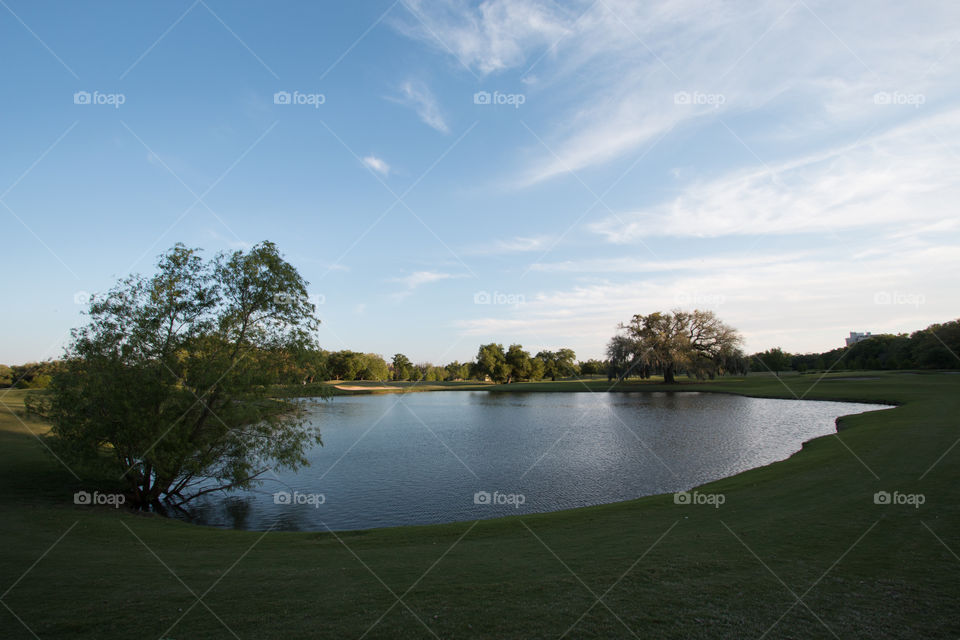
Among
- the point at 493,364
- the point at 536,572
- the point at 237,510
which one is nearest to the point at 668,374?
the point at 493,364

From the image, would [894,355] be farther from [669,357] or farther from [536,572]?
[536,572]

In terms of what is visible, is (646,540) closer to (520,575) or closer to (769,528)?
(769,528)

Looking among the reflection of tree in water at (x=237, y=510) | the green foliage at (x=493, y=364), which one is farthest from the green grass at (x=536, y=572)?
the green foliage at (x=493, y=364)

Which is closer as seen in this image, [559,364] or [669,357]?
[669,357]

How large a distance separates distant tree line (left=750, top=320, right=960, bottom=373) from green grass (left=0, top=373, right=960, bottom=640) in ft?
253

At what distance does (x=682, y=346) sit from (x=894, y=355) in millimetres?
58463

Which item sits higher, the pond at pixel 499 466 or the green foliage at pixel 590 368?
the green foliage at pixel 590 368

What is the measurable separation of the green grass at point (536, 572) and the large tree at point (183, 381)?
9.41ft

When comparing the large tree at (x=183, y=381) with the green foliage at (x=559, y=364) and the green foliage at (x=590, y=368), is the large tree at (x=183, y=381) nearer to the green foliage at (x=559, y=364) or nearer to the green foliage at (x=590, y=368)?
the green foliage at (x=559, y=364)

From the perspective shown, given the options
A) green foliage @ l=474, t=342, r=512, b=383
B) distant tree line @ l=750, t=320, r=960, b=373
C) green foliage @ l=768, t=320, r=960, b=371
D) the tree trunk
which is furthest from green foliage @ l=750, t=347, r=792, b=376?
green foliage @ l=474, t=342, r=512, b=383

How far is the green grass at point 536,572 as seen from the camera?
594 cm

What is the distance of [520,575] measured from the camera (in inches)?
318

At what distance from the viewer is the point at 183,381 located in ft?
61.1

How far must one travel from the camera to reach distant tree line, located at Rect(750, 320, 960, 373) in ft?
260
